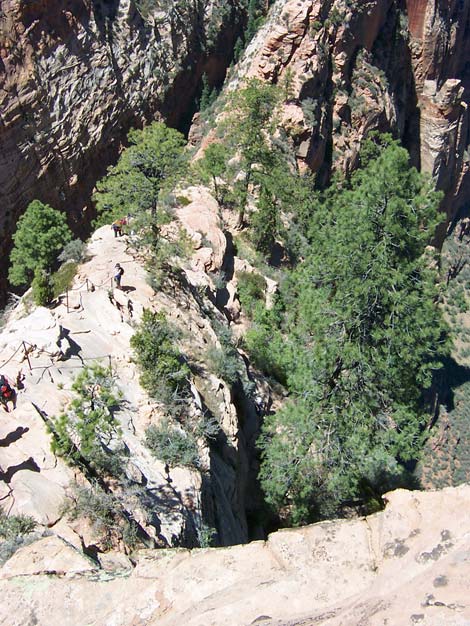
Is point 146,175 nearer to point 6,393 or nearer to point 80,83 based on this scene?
point 6,393

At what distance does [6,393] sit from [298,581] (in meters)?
6.96

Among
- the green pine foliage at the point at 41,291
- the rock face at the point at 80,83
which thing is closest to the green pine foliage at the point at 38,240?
the rock face at the point at 80,83

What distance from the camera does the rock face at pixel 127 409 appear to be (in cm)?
934

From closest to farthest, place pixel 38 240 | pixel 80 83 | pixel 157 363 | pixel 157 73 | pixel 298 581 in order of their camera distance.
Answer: pixel 298 581 < pixel 157 363 < pixel 38 240 < pixel 80 83 < pixel 157 73

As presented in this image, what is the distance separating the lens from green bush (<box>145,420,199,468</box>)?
1073cm

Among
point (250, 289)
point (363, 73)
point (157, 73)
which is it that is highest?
point (363, 73)

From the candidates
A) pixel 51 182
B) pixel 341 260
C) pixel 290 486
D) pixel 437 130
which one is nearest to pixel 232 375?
pixel 290 486

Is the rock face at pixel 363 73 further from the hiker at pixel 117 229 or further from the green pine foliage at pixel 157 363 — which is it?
the green pine foliage at pixel 157 363

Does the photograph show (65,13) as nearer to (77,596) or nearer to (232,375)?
(232,375)

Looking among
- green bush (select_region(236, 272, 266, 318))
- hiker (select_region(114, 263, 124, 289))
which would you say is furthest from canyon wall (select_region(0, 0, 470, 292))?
hiker (select_region(114, 263, 124, 289))

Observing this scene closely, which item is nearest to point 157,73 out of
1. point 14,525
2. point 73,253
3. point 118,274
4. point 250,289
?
point 250,289

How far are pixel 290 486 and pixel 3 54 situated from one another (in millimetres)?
28847

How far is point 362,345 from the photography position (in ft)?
41.1

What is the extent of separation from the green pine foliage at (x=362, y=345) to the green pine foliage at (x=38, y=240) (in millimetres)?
13416
